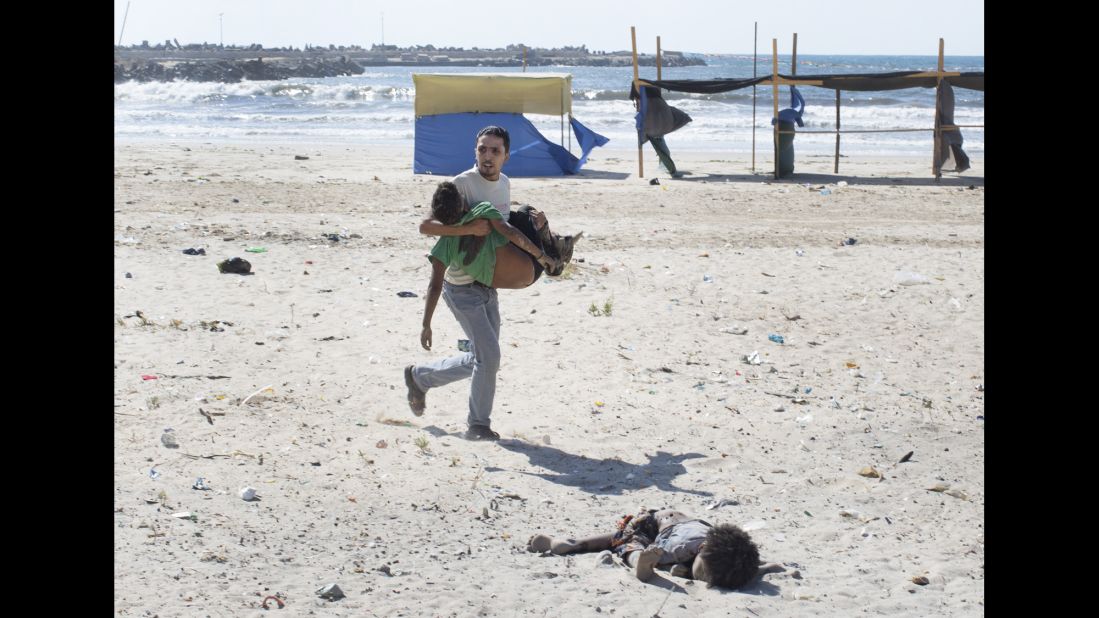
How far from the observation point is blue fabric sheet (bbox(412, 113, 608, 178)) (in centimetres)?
1675

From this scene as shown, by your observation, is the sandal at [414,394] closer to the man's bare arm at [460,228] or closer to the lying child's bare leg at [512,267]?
the lying child's bare leg at [512,267]

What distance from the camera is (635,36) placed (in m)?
16.9

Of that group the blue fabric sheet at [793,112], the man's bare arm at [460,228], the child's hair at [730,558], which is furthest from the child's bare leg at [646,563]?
the blue fabric sheet at [793,112]

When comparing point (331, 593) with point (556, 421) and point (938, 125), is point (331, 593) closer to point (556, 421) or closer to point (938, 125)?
point (556, 421)

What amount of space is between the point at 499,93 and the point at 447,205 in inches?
483

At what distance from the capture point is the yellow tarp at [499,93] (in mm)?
16562

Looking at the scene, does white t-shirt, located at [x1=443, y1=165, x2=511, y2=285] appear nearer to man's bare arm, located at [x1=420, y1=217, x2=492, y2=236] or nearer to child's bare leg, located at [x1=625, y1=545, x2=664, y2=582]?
man's bare arm, located at [x1=420, y1=217, x2=492, y2=236]

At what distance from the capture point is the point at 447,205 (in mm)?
4664

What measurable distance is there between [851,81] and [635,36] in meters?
3.21

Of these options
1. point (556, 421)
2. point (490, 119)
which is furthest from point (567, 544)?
point (490, 119)

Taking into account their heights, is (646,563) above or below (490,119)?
below
